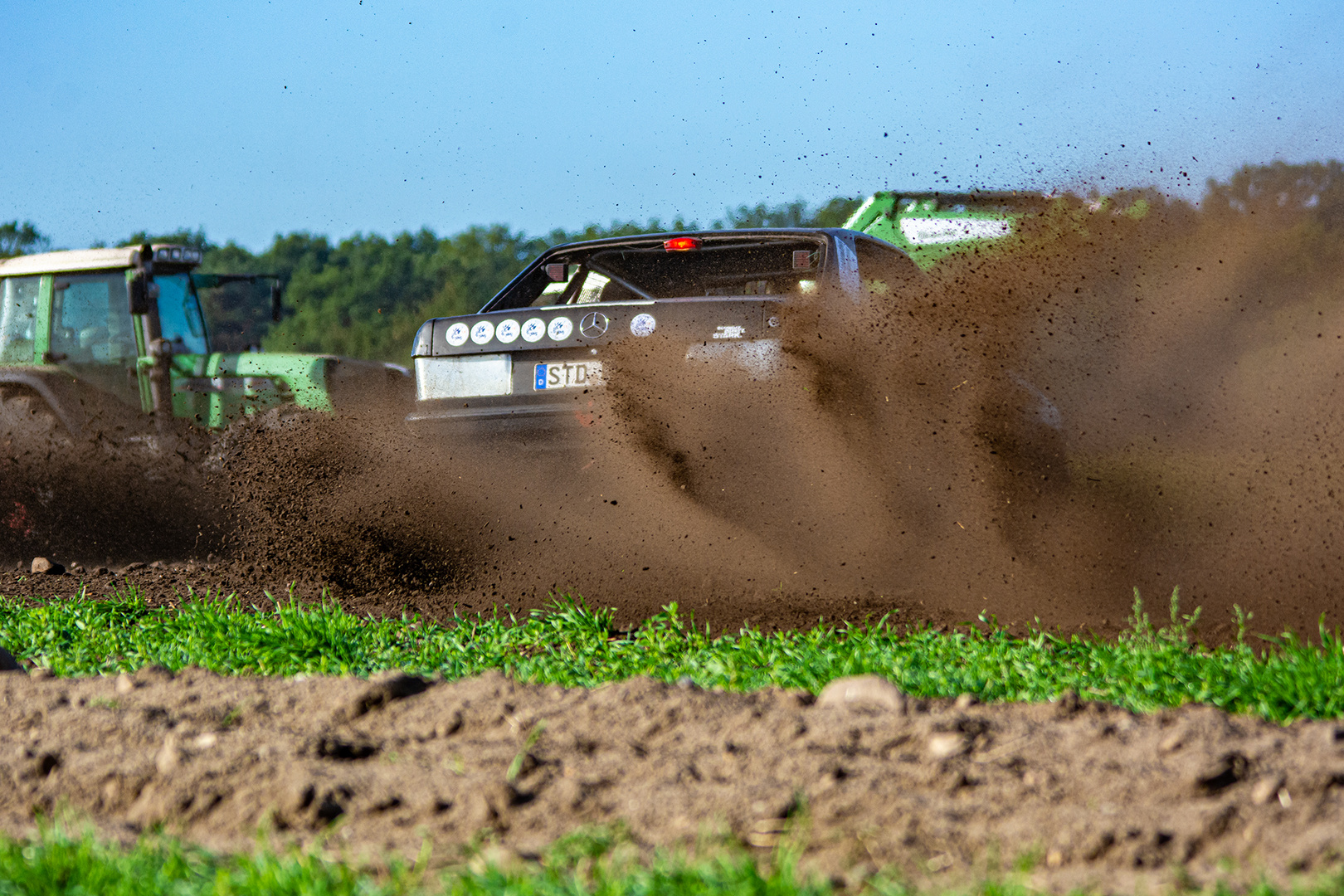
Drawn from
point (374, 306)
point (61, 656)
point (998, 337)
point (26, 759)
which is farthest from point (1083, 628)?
point (374, 306)

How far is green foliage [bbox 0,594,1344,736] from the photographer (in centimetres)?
318

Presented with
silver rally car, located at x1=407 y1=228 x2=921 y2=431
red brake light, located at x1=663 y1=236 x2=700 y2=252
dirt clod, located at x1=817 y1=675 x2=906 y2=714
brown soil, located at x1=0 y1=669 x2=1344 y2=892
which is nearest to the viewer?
brown soil, located at x1=0 y1=669 x2=1344 y2=892

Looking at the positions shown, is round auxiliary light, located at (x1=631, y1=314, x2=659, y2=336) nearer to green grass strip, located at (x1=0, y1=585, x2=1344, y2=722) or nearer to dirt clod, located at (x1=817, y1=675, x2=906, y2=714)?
green grass strip, located at (x1=0, y1=585, x2=1344, y2=722)

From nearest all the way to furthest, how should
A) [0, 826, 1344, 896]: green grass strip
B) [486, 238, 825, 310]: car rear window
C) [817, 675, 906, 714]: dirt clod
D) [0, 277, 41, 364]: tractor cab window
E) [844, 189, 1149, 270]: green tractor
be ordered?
[0, 826, 1344, 896]: green grass strip
[817, 675, 906, 714]: dirt clod
[486, 238, 825, 310]: car rear window
[844, 189, 1149, 270]: green tractor
[0, 277, 41, 364]: tractor cab window

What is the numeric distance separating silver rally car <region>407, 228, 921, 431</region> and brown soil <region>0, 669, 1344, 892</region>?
2.36m

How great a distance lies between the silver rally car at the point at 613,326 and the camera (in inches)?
194

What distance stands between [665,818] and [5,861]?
1.12m

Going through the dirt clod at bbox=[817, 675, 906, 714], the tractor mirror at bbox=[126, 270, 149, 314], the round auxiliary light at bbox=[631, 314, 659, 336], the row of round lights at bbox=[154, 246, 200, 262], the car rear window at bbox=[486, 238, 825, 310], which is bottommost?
the dirt clod at bbox=[817, 675, 906, 714]

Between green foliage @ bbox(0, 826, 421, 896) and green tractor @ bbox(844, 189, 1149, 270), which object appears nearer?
green foliage @ bbox(0, 826, 421, 896)

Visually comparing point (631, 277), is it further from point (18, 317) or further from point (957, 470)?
point (18, 317)

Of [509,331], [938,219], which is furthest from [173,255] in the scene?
[938,219]

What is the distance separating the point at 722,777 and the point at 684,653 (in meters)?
1.76

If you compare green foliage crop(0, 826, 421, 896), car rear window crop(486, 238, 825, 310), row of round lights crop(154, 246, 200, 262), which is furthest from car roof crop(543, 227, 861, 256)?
row of round lights crop(154, 246, 200, 262)

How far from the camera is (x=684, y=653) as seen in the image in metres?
3.95
